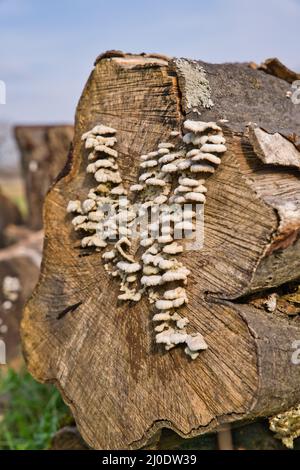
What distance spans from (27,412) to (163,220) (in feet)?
10.3

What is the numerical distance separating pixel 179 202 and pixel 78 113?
4.10 ft

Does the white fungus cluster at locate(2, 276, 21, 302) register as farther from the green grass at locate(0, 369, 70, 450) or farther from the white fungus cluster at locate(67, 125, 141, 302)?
the white fungus cluster at locate(67, 125, 141, 302)

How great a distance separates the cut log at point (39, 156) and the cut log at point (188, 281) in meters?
3.85

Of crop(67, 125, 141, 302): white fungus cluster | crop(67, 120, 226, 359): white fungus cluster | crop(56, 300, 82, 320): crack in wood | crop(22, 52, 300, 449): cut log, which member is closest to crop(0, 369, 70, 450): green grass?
crop(22, 52, 300, 449): cut log

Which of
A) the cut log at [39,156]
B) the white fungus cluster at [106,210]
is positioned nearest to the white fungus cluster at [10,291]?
the cut log at [39,156]

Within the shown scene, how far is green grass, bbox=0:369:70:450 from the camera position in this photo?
445cm

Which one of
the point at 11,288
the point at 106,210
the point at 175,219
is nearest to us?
the point at 175,219

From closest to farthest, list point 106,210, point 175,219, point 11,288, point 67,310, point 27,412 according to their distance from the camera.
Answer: point 175,219, point 106,210, point 67,310, point 27,412, point 11,288

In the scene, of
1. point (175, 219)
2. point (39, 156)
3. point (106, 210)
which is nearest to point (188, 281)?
point (175, 219)

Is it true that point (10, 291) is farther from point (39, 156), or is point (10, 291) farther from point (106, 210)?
point (106, 210)

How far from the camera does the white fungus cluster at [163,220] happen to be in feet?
8.94

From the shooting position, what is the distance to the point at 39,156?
7.62 meters

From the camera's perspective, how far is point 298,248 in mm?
2691
